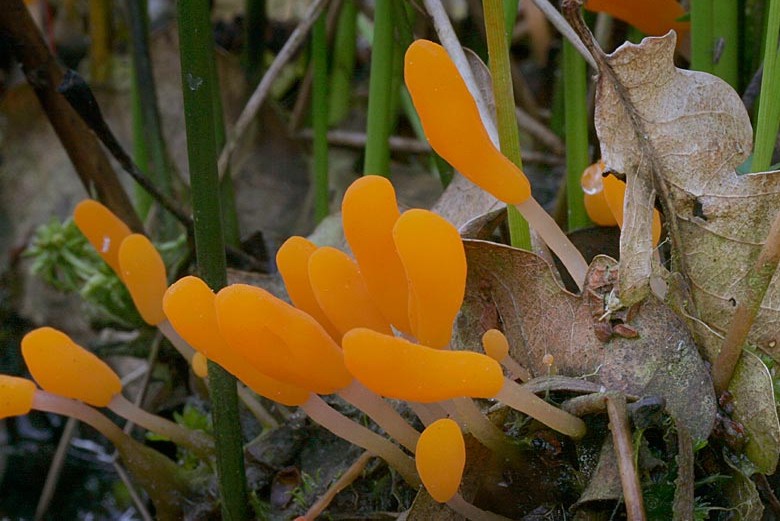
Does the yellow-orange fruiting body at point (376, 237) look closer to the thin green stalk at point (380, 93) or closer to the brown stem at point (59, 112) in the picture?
the thin green stalk at point (380, 93)

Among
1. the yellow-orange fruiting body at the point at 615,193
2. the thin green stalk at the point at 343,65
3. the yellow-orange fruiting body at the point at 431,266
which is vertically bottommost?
the thin green stalk at the point at 343,65

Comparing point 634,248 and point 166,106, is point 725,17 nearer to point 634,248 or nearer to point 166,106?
Result: point 634,248

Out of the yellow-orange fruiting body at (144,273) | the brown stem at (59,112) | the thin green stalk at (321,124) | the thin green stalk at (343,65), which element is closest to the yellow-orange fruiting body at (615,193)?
the yellow-orange fruiting body at (144,273)

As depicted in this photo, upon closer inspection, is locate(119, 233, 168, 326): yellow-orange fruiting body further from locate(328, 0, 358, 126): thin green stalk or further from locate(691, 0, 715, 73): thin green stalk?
locate(328, 0, 358, 126): thin green stalk

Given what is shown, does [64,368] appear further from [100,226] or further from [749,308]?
[749,308]

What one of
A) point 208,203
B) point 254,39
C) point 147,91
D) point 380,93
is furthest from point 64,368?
point 254,39

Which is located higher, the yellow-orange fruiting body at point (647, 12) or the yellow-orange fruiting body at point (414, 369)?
the yellow-orange fruiting body at point (647, 12)

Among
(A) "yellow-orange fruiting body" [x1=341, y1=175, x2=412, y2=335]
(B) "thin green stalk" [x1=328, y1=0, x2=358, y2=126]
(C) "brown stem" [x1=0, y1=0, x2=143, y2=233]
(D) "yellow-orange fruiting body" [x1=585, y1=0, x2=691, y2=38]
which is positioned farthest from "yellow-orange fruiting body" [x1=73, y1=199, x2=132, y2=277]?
(B) "thin green stalk" [x1=328, y1=0, x2=358, y2=126]
